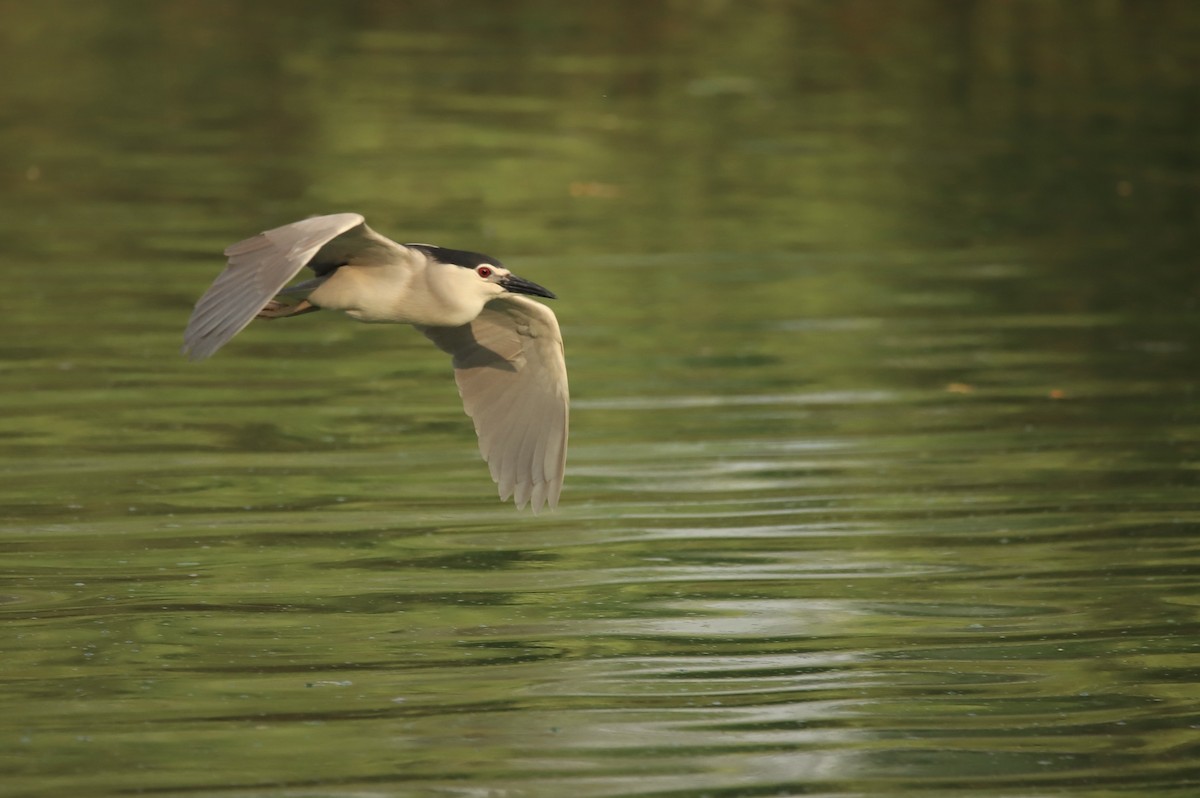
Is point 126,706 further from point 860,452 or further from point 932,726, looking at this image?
point 860,452

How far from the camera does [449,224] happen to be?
534 inches

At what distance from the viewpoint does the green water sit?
19.7ft

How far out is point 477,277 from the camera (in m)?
7.17

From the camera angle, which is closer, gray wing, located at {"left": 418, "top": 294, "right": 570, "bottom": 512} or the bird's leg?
the bird's leg

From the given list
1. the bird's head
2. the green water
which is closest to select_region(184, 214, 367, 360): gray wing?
the bird's head

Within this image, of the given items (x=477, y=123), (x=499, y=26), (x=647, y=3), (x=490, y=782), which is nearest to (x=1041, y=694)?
(x=490, y=782)

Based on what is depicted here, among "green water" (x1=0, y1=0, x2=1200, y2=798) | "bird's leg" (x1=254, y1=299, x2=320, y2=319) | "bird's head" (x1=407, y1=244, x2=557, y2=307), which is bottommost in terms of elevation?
"green water" (x1=0, y1=0, x2=1200, y2=798)

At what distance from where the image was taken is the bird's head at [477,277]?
714cm

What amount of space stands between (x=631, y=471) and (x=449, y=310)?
1.81 m

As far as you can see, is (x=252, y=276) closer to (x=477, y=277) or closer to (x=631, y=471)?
(x=477, y=277)

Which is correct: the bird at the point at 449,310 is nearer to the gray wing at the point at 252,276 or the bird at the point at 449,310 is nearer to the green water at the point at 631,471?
the gray wing at the point at 252,276

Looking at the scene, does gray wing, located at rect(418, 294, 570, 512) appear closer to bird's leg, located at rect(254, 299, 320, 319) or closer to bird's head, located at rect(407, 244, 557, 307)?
bird's head, located at rect(407, 244, 557, 307)

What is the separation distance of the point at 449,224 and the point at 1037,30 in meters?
13.3

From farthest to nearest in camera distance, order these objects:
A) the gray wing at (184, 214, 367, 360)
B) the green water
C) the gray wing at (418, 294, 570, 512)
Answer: the gray wing at (418, 294, 570, 512) < the gray wing at (184, 214, 367, 360) < the green water
